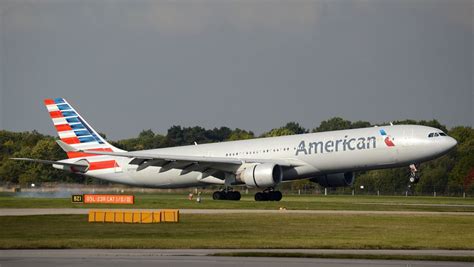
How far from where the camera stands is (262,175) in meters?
60.4

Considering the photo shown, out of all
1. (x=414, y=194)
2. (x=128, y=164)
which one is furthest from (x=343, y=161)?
(x=414, y=194)

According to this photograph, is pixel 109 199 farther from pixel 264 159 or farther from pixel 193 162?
pixel 264 159

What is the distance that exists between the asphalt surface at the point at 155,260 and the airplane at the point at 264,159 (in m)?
32.3

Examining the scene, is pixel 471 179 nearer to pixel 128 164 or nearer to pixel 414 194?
pixel 414 194

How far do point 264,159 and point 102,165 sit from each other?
13.8 m

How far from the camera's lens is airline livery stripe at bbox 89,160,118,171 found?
70.1 metres

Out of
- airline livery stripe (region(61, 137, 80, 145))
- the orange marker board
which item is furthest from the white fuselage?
airline livery stripe (region(61, 137, 80, 145))

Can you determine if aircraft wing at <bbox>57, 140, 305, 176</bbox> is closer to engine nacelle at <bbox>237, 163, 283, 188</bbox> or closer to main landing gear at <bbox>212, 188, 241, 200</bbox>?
engine nacelle at <bbox>237, 163, 283, 188</bbox>

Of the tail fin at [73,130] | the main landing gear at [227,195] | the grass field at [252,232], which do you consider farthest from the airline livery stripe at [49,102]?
the grass field at [252,232]

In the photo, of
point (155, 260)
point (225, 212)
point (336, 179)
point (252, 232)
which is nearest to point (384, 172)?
point (336, 179)

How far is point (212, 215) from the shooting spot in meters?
47.3

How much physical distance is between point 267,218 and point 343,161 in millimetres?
15984

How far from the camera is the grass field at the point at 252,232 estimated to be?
32.4 metres

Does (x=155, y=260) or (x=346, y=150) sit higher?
(x=346, y=150)
